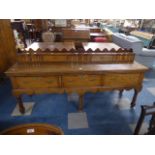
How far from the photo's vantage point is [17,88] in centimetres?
176

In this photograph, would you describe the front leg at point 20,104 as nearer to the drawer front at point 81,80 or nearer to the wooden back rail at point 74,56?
the wooden back rail at point 74,56

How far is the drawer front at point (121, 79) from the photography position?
1.80 m

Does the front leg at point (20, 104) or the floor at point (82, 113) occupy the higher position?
the front leg at point (20, 104)

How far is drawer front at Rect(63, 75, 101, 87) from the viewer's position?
176 cm

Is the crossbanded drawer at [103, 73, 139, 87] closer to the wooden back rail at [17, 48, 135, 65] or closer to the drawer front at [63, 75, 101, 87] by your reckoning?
the drawer front at [63, 75, 101, 87]

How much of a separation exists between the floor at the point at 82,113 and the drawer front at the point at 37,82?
526 mm

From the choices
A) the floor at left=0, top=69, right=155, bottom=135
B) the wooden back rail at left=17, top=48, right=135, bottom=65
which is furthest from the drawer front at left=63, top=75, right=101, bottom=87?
the floor at left=0, top=69, right=155, bottom=135

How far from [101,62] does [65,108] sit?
93cm

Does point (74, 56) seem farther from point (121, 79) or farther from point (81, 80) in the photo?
point (121, 79)

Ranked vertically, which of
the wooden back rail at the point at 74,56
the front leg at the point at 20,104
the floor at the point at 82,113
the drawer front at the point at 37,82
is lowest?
the floor at the point at 82,113

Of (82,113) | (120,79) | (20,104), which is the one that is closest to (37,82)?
(20,104)

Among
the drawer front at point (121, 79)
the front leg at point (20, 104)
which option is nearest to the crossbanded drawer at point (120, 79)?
the drawer front at point (121, 79)

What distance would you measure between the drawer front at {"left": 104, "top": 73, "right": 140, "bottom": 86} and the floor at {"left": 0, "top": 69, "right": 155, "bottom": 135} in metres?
0.52
